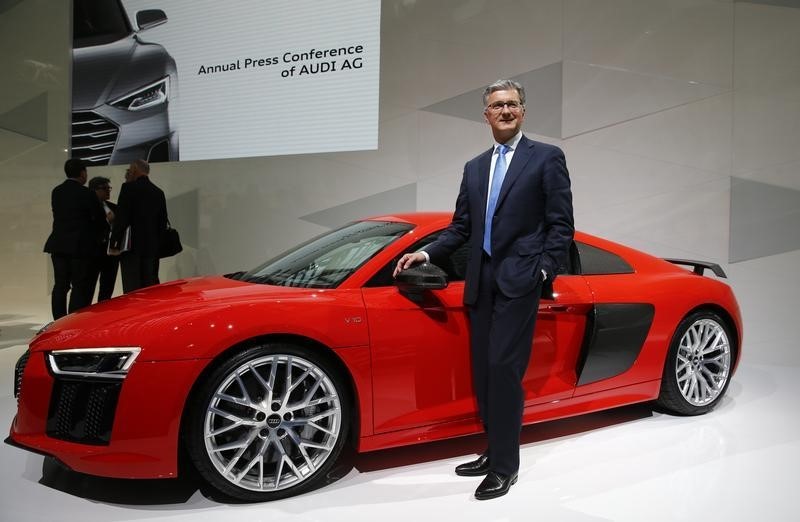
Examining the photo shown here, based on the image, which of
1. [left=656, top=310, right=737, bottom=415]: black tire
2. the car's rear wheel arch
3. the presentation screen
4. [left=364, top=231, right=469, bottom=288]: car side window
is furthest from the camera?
the presentation screen

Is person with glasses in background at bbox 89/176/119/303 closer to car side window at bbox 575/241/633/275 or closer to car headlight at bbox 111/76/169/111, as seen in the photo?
car headlight at bbox 111/76/169/111

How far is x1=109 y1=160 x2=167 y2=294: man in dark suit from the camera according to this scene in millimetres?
5480

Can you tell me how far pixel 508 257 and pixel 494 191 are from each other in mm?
279

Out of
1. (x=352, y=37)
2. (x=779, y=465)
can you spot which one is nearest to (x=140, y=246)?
(x=352, y=37)

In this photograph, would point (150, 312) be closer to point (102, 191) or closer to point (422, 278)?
point (422, 278)

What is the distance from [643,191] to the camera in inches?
210

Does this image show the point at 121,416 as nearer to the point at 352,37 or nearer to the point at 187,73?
the point at 352,37

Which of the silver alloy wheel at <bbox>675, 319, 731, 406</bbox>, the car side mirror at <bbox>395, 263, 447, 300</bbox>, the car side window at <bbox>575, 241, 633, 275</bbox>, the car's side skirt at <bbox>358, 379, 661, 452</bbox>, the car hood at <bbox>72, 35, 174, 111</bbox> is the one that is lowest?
the car's side skirt at <bbox>358, 379, 661, 452</bbox>

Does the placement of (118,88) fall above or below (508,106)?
above

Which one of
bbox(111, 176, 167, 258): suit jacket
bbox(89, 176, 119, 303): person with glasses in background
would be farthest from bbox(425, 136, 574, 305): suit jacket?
bbox(89, 176, 119, 303): person with glasses in background

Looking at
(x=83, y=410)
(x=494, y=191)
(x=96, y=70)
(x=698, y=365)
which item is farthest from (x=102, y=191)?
(x=698, y=365)

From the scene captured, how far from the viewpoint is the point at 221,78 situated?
6398 millimetres

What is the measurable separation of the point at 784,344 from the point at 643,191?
1.65m

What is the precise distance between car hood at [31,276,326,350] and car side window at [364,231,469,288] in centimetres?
26
